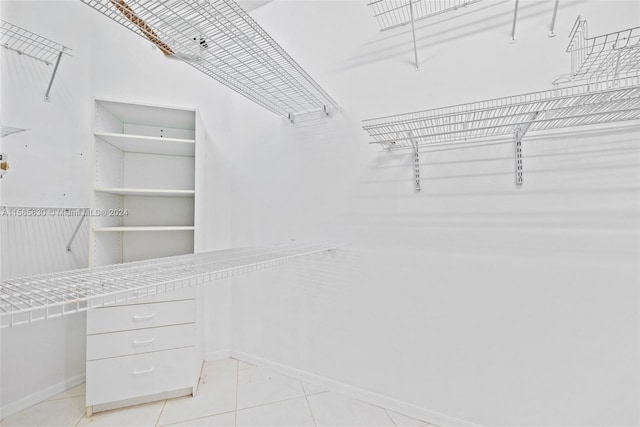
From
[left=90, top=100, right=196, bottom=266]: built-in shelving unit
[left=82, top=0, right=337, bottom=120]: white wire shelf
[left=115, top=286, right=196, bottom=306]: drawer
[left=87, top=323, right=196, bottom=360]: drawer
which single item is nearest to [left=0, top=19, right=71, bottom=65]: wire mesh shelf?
[left=90, top=100, right=196, bottom=266]: built-in shelving unit

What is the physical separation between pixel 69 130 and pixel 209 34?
57.4 inches

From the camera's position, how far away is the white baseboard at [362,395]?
1.48m

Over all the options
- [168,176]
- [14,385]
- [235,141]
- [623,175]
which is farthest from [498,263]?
[14,385]

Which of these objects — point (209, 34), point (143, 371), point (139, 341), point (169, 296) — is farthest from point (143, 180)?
point (209, 34)

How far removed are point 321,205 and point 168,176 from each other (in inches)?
47.7

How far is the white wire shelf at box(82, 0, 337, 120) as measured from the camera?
947mm

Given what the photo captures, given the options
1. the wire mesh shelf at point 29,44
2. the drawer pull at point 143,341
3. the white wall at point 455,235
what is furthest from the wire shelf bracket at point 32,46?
the drawer pull at point 143,341

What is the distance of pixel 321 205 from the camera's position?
1858 mm

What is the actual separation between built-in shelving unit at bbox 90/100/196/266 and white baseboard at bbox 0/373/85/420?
80 cm

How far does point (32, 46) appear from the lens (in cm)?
171

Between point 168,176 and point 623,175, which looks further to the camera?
point 168,176

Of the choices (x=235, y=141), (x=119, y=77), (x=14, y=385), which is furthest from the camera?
(x=235, y=141)

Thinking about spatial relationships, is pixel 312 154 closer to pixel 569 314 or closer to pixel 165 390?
pixel 569 314

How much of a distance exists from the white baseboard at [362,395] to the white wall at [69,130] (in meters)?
0.40
